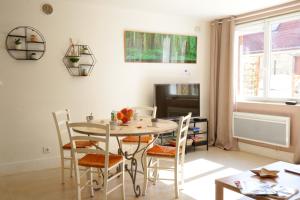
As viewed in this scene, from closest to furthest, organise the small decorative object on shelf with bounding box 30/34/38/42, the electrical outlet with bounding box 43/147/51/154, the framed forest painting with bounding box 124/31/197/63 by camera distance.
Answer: the small decorative object on shelf with bounding box 30/34/38/42
the electrical outlet with bounding box 43/147/51/154
the framed forest painting with bounding box 124/31/197/63

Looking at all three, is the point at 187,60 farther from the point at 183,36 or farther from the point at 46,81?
the point at 46,81

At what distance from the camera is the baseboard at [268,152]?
412 cm

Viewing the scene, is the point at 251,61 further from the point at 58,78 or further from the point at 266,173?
the point at 58,78

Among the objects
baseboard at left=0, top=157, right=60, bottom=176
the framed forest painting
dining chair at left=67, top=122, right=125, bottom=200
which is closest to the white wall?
baseboard at left=0, top=157, right=60, bottom=176

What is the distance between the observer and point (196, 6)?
13.7 feet

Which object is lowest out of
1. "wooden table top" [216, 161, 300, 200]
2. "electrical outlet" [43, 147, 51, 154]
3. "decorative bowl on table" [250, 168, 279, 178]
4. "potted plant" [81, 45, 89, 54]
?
"electrical outlet" [43, 147, 51, 154]

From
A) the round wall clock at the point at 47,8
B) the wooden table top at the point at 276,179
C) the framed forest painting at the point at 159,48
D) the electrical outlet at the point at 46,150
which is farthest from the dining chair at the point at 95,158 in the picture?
the framed forest painting at the point at 159,48

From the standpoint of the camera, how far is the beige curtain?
15.7 feet

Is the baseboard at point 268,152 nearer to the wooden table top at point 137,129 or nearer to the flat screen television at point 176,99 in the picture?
the flat screen television at point 176,99

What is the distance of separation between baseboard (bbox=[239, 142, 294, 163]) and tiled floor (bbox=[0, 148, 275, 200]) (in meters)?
0.15

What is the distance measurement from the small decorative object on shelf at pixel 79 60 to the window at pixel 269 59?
259 centimetres

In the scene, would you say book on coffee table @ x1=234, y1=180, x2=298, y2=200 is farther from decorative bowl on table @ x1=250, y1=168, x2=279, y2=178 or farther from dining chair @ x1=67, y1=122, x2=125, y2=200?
dining chair @ x1=67, y1=122, x2=125, y2=200

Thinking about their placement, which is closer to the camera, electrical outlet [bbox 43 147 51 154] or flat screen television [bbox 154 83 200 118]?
electrical outlet [bbox 43 147 51 154]

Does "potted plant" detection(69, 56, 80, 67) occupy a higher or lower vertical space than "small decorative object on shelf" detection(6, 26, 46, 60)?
lower
